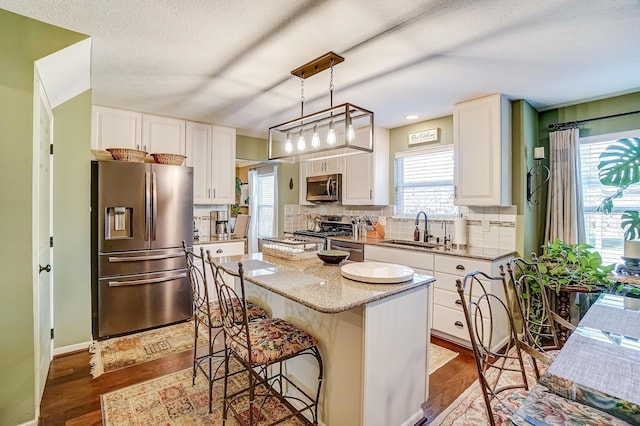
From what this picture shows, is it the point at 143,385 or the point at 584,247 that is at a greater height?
the point at 584,247

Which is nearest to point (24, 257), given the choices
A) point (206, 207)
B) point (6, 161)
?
point (6, 161)

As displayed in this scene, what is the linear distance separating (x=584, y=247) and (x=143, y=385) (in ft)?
12.7

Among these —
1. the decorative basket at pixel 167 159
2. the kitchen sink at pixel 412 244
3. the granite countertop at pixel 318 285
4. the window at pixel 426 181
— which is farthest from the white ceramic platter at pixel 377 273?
the decorative basket at pixel 167 159

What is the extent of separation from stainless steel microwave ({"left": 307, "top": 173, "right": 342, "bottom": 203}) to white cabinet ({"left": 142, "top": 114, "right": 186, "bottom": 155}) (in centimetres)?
195

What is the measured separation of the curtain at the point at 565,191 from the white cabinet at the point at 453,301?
0.91 metres

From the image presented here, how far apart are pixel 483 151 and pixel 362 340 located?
246 cm

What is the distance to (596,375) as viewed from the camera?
99 centimetres

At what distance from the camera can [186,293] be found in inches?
143

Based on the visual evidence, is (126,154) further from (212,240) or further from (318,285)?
(318,285)

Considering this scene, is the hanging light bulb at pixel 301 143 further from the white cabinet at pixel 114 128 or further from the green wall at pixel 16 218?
the white cabinet at pixel 114 128

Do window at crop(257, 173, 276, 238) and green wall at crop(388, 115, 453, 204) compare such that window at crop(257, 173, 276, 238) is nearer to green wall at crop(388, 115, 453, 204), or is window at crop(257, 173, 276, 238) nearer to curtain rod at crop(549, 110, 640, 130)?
green wall at crop(388, 115, 453, 204)

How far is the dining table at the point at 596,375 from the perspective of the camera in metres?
0.82

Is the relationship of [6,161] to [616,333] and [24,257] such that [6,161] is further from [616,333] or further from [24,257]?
[616,333]

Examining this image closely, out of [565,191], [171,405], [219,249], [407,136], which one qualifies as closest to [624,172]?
[565,191]
